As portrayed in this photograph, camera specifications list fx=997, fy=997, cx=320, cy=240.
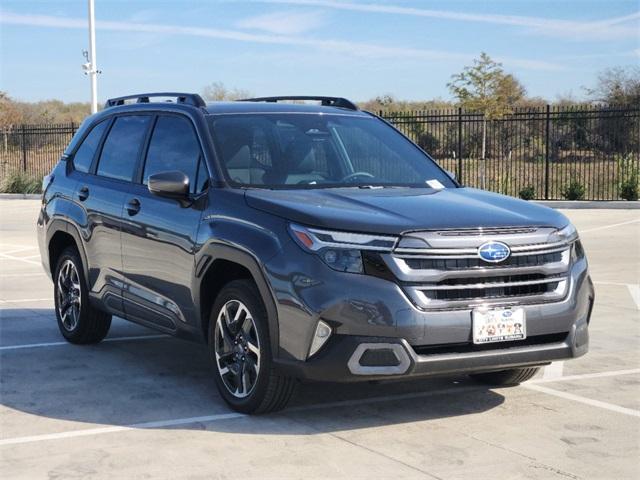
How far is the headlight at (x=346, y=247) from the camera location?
527 cm

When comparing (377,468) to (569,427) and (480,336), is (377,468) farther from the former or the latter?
(569,427)

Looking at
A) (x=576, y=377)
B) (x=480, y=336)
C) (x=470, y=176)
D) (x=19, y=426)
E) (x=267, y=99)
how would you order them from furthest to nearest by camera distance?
1. (x=470, y=176)
2. (x=267, y=99)
3. (x=576, y=377)
4. (x=19, y=426)
5. (x=480, y=336)

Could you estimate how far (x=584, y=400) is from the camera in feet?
20.6

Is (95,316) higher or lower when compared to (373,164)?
lower

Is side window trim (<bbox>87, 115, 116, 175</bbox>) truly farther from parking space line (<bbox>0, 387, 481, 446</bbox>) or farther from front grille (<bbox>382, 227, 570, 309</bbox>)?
front grille (<bbox>382, 227, 570, 309</bbox>)

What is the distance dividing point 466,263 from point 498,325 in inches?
15.0

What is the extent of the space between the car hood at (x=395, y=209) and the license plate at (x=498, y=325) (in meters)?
0.48

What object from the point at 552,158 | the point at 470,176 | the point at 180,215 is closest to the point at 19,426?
the point at 180,215

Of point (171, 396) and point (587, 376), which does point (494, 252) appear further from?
point (171, 396)

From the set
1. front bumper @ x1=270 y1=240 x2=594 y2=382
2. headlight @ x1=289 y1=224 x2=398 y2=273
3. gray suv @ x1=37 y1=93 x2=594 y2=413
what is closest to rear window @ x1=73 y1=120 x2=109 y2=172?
gray suv @ x1=37 y1=93 x2=594 y2=413

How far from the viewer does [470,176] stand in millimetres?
29750

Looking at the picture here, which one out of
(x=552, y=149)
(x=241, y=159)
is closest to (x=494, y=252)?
(x=241, y=159)

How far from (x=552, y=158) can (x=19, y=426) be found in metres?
27.2

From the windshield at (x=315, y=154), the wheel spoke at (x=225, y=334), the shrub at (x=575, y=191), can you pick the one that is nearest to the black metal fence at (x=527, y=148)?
the shrub at (x=575, y=191)
